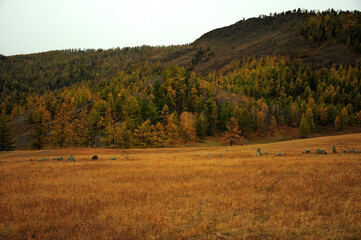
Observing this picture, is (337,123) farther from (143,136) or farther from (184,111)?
(143,136)

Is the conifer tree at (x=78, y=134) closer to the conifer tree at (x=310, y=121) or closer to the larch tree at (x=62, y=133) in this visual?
the larch tree at (x=62, y=133)

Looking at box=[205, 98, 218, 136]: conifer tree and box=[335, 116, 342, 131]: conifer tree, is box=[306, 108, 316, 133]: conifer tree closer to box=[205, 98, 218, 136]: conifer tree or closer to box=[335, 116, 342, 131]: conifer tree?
box=[335, 116, 342, 131]: conifer tree

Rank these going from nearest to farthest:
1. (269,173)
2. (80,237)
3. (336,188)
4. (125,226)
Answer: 1. (80,237)
2. (125,226)
3. (336,188)
4. (269,173)

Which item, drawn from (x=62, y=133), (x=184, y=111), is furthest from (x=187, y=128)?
(x=62, y=133)

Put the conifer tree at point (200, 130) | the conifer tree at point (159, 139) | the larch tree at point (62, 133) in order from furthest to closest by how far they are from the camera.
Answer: the conifer tree at point (200, 130) < the conifer tree at point (159, 139) < the larch tree at point (62, 133)

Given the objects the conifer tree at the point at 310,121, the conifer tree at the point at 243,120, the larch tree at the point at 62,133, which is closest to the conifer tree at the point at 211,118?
the conifer tree at the point at 243,120

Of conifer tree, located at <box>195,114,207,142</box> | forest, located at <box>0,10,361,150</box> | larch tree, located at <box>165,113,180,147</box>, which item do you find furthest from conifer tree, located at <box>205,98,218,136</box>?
larch tree, located at <box>165,113,180,147</box>

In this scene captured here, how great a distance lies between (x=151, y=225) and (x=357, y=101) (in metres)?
170

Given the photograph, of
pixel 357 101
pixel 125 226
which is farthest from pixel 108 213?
pixel 357 101

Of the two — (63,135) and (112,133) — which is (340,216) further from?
(63,135)

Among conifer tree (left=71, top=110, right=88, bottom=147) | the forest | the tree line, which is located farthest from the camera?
the tree line

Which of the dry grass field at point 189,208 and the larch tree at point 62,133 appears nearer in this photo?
the dry grass field at point 189,208

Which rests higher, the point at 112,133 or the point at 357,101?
the point at 357,101

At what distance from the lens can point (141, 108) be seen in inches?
2968
